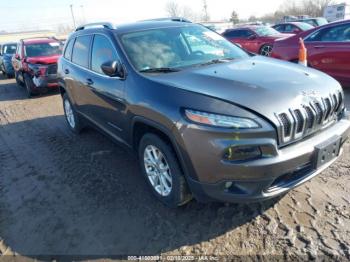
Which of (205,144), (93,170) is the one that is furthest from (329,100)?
(93,170)

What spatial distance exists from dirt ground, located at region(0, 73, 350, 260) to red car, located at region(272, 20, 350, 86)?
3.23 meters

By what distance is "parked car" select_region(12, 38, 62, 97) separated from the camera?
9227 mm

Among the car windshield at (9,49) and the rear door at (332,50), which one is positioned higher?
the rear door at (332,50)

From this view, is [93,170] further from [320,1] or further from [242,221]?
[320,1]

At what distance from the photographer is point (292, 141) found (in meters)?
2.51

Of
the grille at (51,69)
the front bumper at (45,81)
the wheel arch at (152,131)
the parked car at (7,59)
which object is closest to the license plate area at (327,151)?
the wheel arch at (152,131)

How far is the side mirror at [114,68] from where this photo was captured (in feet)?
10.9

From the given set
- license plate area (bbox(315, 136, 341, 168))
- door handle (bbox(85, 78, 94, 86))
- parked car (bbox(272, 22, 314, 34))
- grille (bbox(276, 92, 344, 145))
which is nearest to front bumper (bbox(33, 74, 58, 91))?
door handle (bbox(85, 78, 94, 86))

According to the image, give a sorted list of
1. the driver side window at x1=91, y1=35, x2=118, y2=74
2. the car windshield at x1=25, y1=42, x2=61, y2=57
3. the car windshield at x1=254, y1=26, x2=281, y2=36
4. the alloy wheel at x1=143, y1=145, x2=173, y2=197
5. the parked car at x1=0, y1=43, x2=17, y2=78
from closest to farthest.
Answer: the alloy wheel at x1=143, y1=145, x2=173, y2=197 → the driver side window at x1=91, y1=35, x2=118, y2=74 → the car windshield at x1=25, y1=42, x2=61, y2=57 → the car windshield at x1=254, y1=26, x2=281, y2=36 → the parked car at x1=0, y1=43, x2=17, y2=78

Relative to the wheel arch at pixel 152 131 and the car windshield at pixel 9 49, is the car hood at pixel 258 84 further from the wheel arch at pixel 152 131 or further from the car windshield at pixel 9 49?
the car windshield at pixel 9 49

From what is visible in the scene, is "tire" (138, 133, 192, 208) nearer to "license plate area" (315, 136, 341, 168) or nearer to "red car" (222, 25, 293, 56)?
"license plate area" (315, 136, 341, 168)

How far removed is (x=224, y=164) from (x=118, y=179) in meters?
1.89

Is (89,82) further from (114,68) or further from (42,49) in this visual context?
(42,49)

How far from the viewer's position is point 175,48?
371 centimetres
